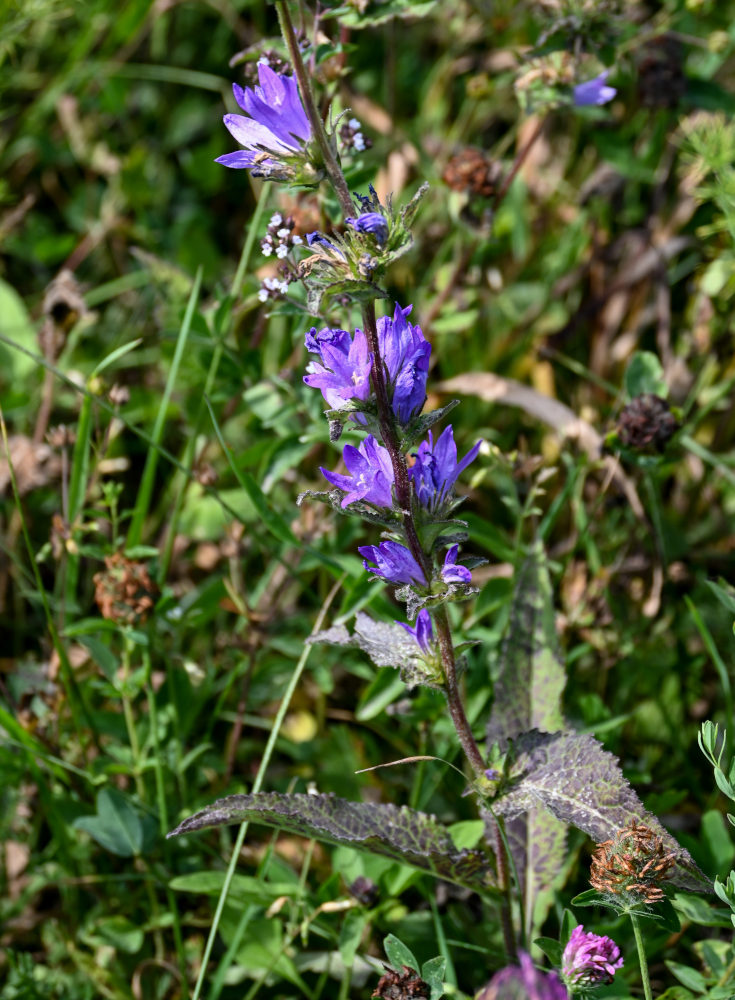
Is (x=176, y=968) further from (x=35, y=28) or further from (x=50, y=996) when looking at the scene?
(x=35, y=28)

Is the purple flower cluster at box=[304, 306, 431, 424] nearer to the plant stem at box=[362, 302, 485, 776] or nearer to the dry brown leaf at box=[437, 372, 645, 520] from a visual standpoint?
the plant stem at box=[362, 302, 485, 776]

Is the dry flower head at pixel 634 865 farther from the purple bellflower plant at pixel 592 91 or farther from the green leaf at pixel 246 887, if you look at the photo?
the purple bellflower plant at pixel 592 91

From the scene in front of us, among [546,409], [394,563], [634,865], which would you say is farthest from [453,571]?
[546,409]

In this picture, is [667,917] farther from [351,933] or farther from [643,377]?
[643,377]

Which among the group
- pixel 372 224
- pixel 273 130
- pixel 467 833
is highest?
pixel 273 130

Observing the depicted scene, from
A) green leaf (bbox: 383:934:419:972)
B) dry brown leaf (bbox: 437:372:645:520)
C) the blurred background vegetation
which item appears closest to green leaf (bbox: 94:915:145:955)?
the blurred background vegetation

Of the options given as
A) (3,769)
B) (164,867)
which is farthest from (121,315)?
(164,867)
